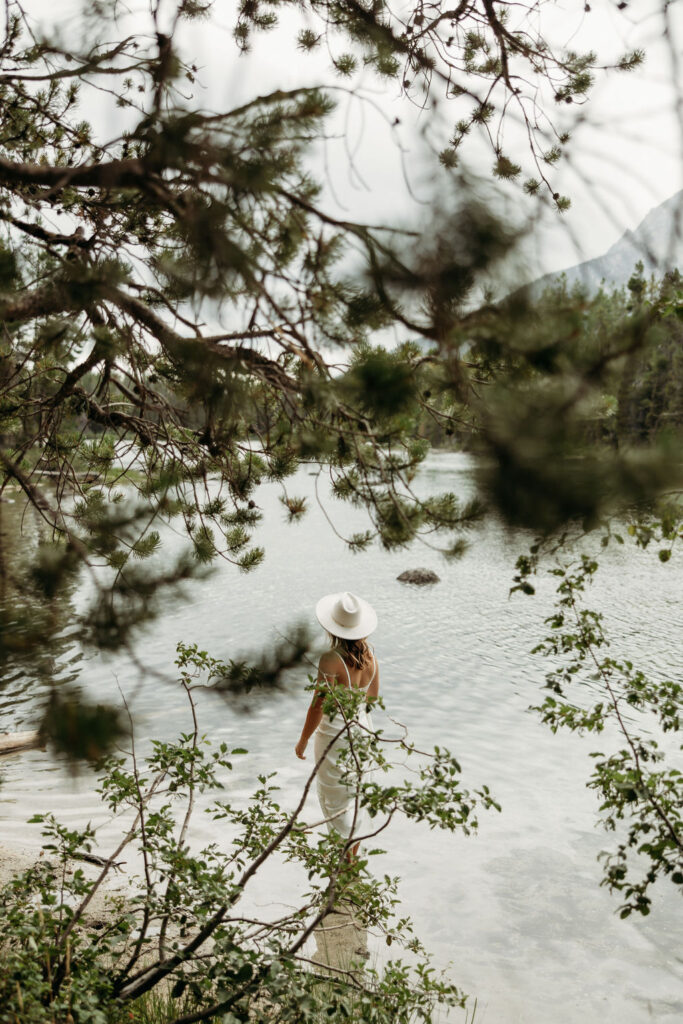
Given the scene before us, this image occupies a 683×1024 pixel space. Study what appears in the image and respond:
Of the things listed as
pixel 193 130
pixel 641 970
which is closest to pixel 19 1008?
pixel 193 130

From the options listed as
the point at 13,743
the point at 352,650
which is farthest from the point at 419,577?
the point at 352,650

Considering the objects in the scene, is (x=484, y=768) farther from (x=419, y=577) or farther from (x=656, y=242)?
(x=419, y=577)

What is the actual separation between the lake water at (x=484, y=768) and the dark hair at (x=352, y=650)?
371mm

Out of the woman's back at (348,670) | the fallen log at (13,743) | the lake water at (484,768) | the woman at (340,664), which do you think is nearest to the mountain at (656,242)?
Result: the lake water at (484,768)

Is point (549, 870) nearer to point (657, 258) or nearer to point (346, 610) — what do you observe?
point (346, 610)

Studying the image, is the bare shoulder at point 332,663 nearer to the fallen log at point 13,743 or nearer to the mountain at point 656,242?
the mountain at point 656,242

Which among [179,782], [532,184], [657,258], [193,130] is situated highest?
[532,184]

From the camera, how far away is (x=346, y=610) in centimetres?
446

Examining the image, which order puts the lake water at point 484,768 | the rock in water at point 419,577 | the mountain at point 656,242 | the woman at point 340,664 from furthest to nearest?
the rock in water at point 419,577 → the lake water at point 484,768 → the woman at point 340,664 → the mountain at point 656,242

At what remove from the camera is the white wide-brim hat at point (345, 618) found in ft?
14.6

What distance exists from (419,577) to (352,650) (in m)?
12.5

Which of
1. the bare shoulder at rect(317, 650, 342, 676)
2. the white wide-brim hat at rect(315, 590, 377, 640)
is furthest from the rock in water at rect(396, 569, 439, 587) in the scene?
the bare shoulder at rect(317, 650, 342, 676)

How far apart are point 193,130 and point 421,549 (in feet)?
61.3

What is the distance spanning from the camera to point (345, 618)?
4.47 meters
